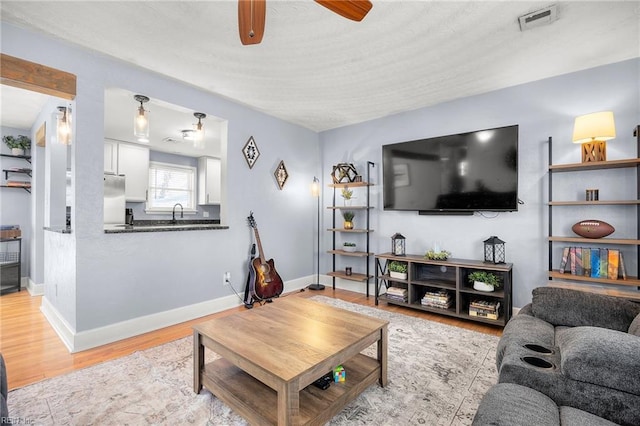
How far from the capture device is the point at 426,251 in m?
3.81

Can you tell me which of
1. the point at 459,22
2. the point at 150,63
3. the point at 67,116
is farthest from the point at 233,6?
the point at 67,116

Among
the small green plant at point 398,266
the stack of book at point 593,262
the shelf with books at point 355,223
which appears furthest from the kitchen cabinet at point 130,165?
the stack of book at point 593,262

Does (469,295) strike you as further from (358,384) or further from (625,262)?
(358,384)

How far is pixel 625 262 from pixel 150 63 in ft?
15.4

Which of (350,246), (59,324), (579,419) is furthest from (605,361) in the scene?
(59,324)

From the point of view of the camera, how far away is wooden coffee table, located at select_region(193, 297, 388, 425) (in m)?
1.41

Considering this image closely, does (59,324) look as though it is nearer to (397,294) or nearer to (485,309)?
(397,294)

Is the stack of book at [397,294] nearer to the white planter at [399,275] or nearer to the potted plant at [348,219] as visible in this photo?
the white planter at [399,275]

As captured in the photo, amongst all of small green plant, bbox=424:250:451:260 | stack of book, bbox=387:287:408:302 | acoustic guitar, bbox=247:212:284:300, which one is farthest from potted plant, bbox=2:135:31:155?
small green plant, bbox=424:250:451:260

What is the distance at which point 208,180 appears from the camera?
6.69 metres

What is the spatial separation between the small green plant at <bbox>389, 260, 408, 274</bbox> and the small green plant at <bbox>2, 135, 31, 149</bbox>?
18.3 feet

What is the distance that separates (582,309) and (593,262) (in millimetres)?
1201

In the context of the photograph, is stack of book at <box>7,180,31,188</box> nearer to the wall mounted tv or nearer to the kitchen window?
the kitchen window

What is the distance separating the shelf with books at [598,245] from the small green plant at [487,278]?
0.45 metres
